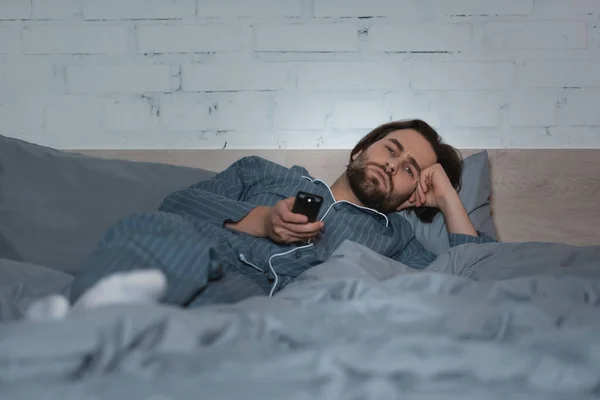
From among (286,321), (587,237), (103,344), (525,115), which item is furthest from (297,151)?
(103,344)

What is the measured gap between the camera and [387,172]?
1665 mm

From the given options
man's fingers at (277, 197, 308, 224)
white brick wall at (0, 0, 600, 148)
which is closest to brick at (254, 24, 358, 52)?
white brick wall at (0, 0, 600, 148)

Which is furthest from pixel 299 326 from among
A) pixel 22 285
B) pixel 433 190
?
pixel 433 190

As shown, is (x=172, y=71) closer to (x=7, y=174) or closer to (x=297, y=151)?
(x=297, y=151)

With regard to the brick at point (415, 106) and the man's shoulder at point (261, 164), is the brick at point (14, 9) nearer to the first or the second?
the man's shoulder at point (261, 164)

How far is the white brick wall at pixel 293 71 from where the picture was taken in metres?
1.91

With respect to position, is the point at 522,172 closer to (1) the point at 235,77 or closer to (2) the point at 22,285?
(1) the point at 235,77

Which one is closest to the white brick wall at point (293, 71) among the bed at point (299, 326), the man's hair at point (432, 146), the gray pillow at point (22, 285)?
the man's hair at point (432, 146)

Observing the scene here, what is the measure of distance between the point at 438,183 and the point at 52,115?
41.3 inches

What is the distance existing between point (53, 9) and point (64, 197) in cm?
64

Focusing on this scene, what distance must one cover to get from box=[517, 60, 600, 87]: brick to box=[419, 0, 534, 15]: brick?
146 mm

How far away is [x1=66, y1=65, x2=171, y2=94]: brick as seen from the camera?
192 centimetres

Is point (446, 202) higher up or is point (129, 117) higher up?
point (129, 117)

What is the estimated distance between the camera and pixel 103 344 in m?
0.72
